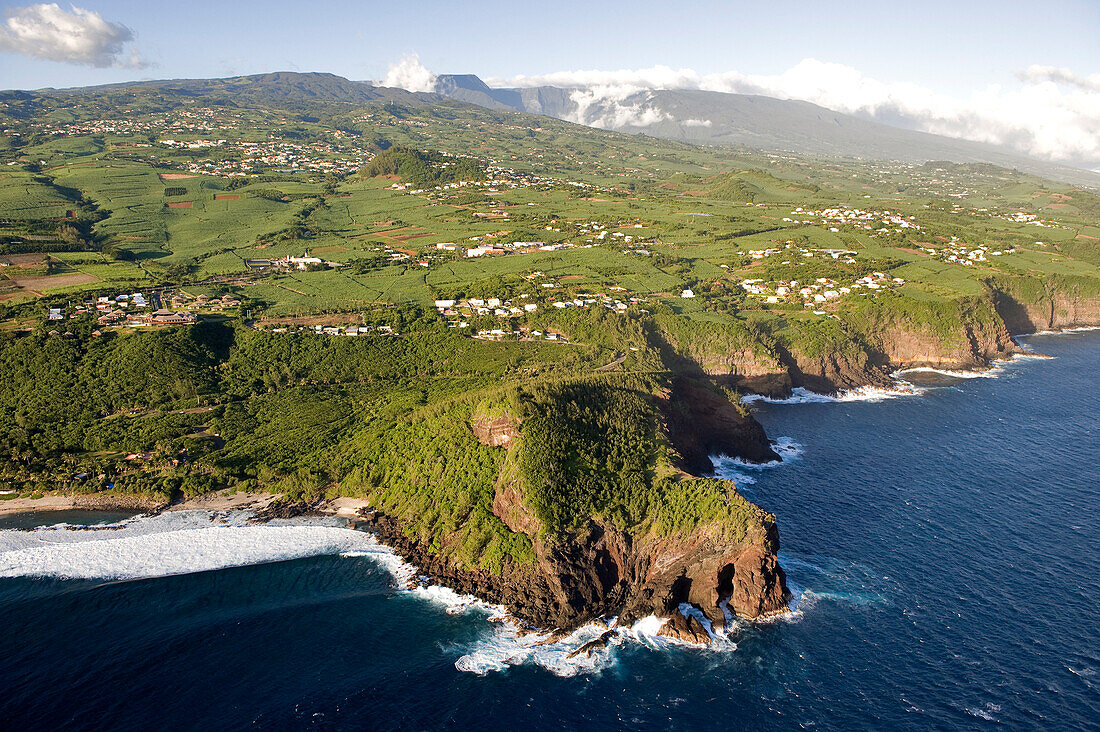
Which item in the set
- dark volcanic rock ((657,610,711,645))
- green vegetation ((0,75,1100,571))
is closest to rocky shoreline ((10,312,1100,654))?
dark volcanic rock ((657,610,711,645))

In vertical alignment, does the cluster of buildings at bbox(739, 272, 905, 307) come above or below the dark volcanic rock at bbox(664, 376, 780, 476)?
above

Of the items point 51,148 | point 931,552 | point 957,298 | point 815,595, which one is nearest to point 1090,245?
point 957,298

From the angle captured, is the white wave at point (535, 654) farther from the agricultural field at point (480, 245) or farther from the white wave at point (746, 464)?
the agricultural field at point (480, 245)

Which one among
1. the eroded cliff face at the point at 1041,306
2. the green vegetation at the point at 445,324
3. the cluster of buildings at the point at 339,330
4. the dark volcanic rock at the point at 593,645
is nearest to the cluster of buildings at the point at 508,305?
the green vegetation at the point at 445,324

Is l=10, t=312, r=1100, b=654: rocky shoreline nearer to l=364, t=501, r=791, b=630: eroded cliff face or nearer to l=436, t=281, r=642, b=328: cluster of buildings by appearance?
l=364, t=501, r=791, b=630: eroded cliff face

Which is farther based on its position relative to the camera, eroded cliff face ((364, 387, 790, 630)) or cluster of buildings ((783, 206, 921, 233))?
cluster of buildings ((783, 206, 921, 233))

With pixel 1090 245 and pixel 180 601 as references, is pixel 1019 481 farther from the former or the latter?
pixel 1090 245
